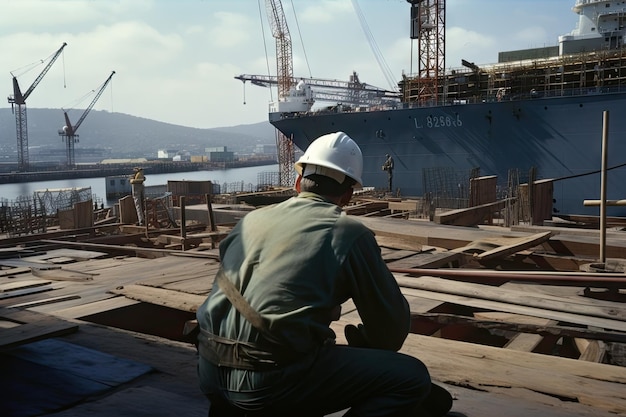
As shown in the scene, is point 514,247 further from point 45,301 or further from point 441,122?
point 441,122

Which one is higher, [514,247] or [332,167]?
[332,167]

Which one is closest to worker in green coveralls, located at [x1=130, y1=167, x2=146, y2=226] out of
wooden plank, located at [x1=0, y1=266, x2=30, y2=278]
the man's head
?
wooden plank, located at [x1=0, y1=266, x2=30, y2=278]

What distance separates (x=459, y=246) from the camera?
8.26 meters

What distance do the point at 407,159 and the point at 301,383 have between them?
31061 millimetres

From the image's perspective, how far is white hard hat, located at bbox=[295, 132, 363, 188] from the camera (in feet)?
7.57

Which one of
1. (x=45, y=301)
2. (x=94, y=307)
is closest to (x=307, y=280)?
(x=94, y=307)

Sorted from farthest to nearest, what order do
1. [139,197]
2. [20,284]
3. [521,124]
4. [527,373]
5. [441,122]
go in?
[441,122] → [521,124] → [139,197] → [20,284] → [527,373]

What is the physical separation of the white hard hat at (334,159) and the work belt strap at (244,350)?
24.8 inches

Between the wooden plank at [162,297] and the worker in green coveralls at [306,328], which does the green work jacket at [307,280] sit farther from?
the wooden plank at [162,297]

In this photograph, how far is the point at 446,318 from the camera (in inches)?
176

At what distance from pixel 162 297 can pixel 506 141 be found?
88.5 ft

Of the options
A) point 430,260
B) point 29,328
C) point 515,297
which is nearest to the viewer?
point 29,328

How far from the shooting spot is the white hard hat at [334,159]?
231cm

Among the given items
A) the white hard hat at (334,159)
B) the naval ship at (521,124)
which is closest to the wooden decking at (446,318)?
the white hard hat at (334,159)
